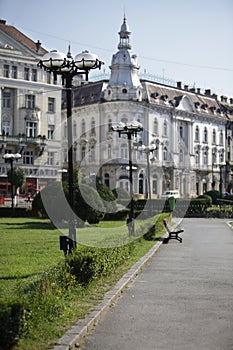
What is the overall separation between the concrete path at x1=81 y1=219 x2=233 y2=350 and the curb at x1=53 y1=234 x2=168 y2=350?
3.5 inches

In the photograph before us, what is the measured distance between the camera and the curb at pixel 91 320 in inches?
253

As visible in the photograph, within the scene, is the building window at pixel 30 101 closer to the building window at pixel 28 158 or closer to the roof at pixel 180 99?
the building window at pixel 28 158

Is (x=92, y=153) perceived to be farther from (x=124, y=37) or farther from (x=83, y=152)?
(x=124, y=37)

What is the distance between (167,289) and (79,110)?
6288 cm

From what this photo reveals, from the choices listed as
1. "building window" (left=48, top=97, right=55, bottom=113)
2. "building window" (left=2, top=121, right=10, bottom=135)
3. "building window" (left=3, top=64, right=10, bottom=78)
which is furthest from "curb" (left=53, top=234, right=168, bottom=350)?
"building window" (left=48, top=97, right=55, bottom=113)

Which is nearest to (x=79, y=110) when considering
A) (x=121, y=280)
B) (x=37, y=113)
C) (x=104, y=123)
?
(x=104, y=123)

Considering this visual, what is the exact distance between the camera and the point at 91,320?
7.50 meters

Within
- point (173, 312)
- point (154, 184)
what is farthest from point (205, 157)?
point (173, 312)

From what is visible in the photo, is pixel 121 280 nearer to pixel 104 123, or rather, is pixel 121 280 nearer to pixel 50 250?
pixel 50 250

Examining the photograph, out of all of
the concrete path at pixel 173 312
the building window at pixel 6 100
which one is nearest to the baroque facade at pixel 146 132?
the building window at pixel 6 100

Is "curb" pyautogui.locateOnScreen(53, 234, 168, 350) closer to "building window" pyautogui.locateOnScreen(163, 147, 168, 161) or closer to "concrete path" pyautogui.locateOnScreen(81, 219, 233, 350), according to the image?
"concrete path" pyautogui.locateOnScreen(81, 219, 233, 350)

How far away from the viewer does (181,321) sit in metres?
7.96

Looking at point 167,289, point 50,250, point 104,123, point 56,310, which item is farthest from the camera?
point 104,123

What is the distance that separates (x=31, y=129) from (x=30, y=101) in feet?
9.29
